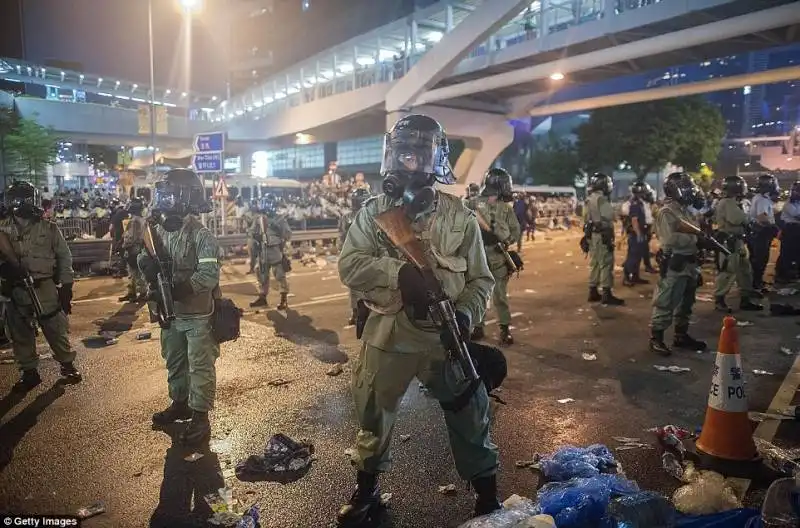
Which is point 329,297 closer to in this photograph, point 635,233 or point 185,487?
point 635,233

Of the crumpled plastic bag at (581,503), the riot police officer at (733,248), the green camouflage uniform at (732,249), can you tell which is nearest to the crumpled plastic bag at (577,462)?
the crumpled plastic bag at (581,503)

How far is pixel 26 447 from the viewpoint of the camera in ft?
13.2

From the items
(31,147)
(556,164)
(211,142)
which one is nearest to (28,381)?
(211,142)

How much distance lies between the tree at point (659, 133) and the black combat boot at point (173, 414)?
33671 millimetres

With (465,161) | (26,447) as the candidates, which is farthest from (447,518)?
(465,161)

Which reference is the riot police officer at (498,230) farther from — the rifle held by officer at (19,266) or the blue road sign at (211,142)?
the blue road sign at (211,142)

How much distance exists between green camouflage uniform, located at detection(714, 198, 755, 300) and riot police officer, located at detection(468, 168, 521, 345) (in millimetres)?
3772

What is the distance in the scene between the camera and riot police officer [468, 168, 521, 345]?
268 inches

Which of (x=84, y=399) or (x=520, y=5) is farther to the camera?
(x=520, y=5)

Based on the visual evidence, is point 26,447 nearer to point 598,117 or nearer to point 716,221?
point 716,221

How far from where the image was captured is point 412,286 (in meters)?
2.67

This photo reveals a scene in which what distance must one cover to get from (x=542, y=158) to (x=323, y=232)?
1193 inches

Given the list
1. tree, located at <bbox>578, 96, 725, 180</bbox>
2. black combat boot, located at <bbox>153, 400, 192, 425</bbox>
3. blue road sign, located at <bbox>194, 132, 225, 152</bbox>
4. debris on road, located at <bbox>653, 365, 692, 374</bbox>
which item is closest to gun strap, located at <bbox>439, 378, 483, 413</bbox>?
black combat boot, located at <bbox>153, 400, 192, 425</bbox>

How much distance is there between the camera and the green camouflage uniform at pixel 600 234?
9273mm
